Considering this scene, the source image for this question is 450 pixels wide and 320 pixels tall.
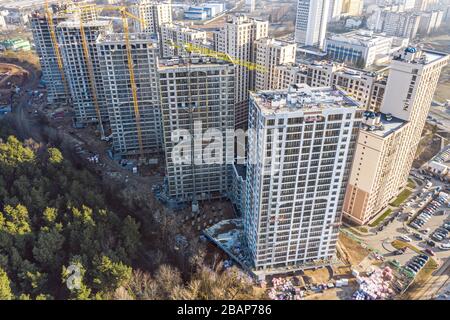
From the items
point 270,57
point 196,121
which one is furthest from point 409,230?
point 270,57

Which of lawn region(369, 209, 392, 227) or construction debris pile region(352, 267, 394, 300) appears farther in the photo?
lawn region(369, 209, 392, 227)

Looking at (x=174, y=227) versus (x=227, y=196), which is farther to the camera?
(x=227, y=196)

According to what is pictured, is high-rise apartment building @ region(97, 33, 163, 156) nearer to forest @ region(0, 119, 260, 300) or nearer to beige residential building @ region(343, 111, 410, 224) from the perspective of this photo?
forest @ region(0, 119, 260, 300)

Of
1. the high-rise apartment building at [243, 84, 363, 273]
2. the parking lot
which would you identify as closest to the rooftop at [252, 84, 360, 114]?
the high-rise apartment building at [243, 84, 363, 273]

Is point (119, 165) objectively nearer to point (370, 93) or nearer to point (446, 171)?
point (370, 93)

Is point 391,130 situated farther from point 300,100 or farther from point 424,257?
point 300,100
